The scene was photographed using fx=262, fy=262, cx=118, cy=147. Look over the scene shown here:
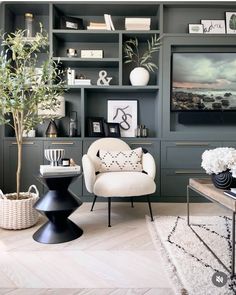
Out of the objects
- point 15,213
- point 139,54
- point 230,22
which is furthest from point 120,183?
point 230,22

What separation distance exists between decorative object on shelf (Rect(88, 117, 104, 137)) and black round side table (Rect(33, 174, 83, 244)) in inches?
53.2

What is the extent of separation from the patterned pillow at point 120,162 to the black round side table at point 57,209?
70 centimetres

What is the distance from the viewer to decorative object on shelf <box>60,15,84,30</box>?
3287 millimetres

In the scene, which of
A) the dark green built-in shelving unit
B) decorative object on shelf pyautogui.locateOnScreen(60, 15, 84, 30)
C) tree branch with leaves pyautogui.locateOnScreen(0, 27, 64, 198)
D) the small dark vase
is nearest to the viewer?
the small dark vase

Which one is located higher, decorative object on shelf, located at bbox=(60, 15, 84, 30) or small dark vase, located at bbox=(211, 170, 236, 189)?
decorative object on shelf, located at bbox=(60, 15, 84, 30)

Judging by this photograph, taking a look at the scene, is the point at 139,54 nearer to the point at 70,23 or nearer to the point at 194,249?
the point at 70,23

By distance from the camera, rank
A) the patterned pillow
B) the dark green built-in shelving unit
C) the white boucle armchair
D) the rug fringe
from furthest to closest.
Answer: the dark green built-in shelving unit < the patterned pillow < the white boucle armchair < the rug fringe

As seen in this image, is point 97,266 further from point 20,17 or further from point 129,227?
point 20,17

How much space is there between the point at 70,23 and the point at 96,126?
1.34 meters

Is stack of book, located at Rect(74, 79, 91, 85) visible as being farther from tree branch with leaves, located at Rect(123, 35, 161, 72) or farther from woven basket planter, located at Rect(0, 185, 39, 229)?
woven basket planter, located at Rect(0, 185, 39, 229)

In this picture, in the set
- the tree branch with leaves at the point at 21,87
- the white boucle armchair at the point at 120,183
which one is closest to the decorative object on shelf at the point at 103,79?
the tree branch with leaves at the point at 21,87

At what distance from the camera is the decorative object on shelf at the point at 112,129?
11.2 feet

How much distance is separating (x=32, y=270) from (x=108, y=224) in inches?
36.3

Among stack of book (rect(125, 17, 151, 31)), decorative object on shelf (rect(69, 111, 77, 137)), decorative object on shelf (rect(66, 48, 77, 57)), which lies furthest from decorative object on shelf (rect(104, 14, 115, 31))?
decorative object on shelf (rect(69, 111, 77, 137))
